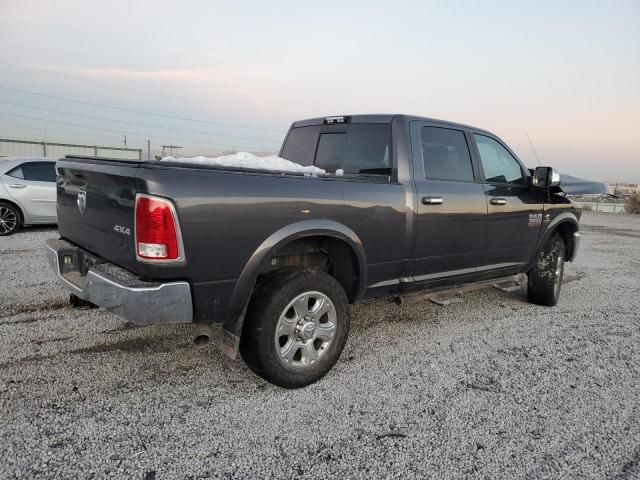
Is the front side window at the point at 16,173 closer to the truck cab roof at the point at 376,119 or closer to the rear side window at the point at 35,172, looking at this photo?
the rear side window at the point at 35,172

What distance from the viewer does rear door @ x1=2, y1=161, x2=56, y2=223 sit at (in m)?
8.62

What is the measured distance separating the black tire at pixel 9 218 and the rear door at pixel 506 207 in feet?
26.7

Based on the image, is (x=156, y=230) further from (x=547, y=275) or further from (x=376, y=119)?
(x=547, y=275)

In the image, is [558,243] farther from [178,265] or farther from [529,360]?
[178,265]

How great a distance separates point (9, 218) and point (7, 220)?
0.05 metres

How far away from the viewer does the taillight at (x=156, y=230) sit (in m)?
2.57

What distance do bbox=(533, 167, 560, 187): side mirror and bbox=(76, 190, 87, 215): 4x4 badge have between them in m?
4.27

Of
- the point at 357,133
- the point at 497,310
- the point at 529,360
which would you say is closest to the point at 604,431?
the point at 529,360

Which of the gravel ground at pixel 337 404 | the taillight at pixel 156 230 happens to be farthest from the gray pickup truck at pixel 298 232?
the gravel ground at pixel 337 404

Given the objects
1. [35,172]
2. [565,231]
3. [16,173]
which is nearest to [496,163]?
[565,231]

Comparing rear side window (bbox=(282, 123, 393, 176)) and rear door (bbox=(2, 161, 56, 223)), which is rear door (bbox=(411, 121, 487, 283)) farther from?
rear door (bbox=(2, 161, 56, 223))

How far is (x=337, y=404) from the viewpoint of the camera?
303 cm

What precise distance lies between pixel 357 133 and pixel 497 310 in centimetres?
263

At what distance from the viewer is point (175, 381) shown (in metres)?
3.24
